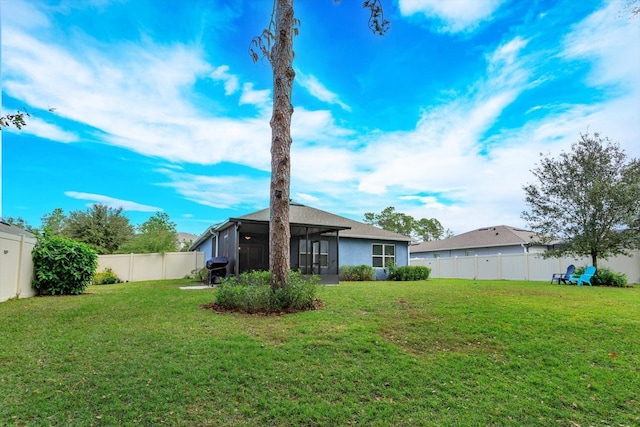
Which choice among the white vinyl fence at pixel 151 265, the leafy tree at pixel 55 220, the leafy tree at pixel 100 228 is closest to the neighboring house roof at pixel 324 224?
the white vinyl fence at pixel 151 265

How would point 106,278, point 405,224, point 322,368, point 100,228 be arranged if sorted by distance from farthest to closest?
1. point 405,224
2. point 100,228
3. point 106,278
4. point 322,368

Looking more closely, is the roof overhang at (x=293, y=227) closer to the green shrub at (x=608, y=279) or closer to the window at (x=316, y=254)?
the window at (x=316, y=254)

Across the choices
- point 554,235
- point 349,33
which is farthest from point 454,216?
point 349,33

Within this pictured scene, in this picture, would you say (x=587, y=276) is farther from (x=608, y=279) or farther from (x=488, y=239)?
(x=488, y=239)

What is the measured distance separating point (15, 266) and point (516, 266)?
20745mm

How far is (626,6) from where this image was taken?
18.5ft

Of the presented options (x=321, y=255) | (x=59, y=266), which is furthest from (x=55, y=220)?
(x=321, y=255)

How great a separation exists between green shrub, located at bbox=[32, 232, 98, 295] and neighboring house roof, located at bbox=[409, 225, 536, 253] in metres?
22.3

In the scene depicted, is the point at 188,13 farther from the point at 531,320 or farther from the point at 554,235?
the point at 554,235

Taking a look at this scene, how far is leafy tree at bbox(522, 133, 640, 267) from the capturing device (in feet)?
44.7

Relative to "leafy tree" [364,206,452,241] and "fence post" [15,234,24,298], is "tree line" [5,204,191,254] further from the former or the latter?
"leafy tree" [364,206,452,241]

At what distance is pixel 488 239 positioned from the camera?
24625mm

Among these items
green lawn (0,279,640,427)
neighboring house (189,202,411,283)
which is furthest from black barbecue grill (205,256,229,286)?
green lawn (0,279,640,427)

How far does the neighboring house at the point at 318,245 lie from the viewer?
48.5 feet
